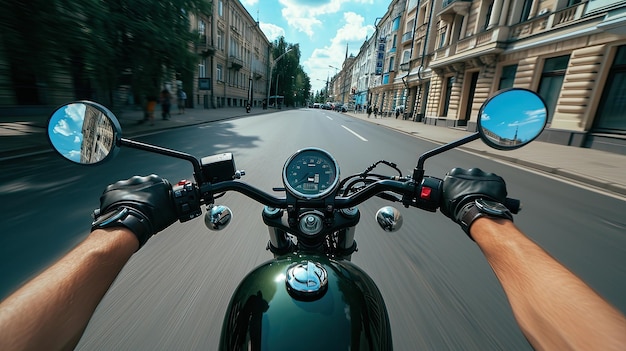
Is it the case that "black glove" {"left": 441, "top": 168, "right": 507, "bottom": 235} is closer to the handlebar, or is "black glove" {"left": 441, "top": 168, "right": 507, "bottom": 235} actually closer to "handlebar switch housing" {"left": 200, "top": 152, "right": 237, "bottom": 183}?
the handlebar

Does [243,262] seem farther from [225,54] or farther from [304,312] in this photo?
[225,54]

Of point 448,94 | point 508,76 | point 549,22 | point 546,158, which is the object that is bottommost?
point 546,158

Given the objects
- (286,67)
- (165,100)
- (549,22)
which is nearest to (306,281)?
(165,100)

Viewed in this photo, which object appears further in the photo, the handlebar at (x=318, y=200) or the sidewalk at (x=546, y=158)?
the sidewalk at (x=546, y=158)

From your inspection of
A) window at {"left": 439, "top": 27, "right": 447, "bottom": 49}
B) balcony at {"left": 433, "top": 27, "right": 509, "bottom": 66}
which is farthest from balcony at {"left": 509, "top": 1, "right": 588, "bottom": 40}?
window at {"left": 439, "top": 27, "right": 447, "bottom": 49}

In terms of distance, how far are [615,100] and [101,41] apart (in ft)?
56.8

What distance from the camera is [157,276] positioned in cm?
206

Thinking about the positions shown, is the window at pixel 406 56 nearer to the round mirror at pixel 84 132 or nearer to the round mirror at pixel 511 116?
the round mirror at pixel 511 116

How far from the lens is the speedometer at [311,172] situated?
1257 millimetres

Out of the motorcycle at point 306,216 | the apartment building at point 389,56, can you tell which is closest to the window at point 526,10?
the motorcycle at point 306,216

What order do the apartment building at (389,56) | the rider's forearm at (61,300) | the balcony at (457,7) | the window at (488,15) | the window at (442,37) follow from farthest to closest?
the apartment building at (389,56)
the window at (442,37)
the balcony at (457,7)
the window at (488,15)
the rider's forearm at (61,300)

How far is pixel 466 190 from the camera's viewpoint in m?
1.10

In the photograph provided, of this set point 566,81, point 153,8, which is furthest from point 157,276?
point 566,81

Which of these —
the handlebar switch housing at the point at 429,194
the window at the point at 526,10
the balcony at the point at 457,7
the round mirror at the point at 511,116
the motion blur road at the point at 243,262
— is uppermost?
the balcony at the point at 457,7
